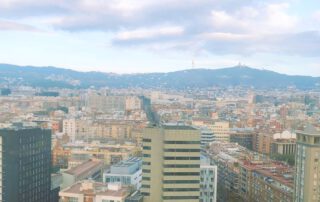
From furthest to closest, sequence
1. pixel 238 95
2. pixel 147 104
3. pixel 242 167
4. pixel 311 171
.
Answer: pixel 238 95, pixel 147 104, pixel 242 167, pixel 311 171

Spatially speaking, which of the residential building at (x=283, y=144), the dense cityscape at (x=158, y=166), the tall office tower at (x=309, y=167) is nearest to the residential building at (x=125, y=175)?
the dense cityscape at (x=158, y=166)

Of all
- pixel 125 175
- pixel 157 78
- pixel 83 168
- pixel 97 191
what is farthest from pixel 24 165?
pixel 157 78

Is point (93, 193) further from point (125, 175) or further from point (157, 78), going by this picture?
point (157, 78)

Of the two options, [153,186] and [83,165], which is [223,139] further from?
[153,186]

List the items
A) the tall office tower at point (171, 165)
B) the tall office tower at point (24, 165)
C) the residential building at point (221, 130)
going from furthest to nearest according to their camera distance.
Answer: the residential building at point (221, 130)
the tall office tower at point (24, 165)
the tall office tower at point (171, 165)

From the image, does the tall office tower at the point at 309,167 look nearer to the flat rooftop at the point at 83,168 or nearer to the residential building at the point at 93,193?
the residential building at the point at 93,193

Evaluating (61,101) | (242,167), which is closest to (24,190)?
(242,167)
